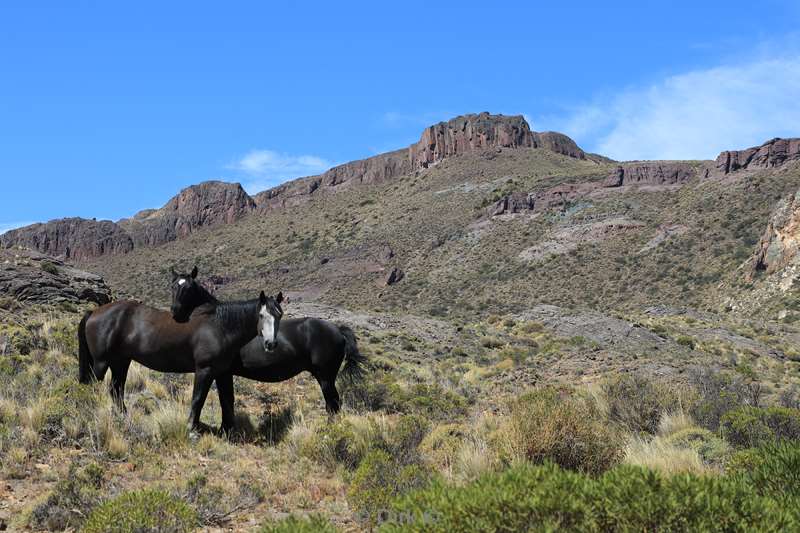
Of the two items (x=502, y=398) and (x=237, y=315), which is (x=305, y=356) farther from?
(x=502, y=398)

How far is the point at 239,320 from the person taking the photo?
8.45 metres

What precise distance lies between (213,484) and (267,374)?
10.4ft

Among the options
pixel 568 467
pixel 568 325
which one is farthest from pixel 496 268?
pixel 568 467

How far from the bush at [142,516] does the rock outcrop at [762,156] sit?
88.6m

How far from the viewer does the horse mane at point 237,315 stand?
27.6ft

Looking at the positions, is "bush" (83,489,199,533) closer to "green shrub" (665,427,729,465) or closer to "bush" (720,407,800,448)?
"green shrub" (665,427,729,465)

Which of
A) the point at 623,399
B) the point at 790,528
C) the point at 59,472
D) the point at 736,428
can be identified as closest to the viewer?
the point at 790,528

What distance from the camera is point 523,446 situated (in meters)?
6.80

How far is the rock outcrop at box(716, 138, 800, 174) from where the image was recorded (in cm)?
7888

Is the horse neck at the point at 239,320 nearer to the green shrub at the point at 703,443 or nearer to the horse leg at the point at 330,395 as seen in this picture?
the horse leg at the point at 330,395

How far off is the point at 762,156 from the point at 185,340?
9003 centimetres

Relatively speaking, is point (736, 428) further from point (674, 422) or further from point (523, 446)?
point (523, 446)

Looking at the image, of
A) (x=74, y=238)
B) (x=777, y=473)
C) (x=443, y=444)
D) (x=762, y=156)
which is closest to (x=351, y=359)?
(x=443, y=444)

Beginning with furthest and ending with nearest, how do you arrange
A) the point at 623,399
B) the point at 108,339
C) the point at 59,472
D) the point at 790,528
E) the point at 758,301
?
the point at 758,301, the point at 623,399, the point at 108,339, the point at 59,472, the point at 790,528
